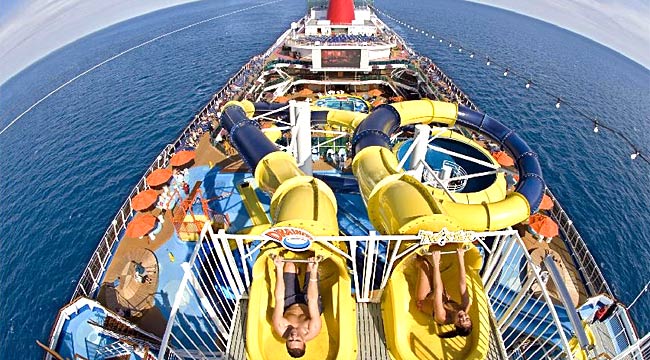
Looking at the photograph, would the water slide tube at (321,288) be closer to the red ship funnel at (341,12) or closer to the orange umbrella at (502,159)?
the orange umbrella at (502,159)

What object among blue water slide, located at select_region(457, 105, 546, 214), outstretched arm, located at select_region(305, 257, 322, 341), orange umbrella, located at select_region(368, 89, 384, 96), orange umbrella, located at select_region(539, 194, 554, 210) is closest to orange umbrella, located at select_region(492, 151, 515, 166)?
orange umbrella, located at select_region(539, 194, 554, 210)

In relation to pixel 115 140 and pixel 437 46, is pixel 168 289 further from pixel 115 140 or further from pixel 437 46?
pixel 437 46

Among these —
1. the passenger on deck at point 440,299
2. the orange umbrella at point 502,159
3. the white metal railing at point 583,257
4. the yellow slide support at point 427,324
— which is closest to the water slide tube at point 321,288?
the yellow slide support at point 427,324

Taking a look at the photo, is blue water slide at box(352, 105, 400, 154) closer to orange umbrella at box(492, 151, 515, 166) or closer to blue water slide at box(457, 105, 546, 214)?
blue water slide at box(457, 105, 546, 214)

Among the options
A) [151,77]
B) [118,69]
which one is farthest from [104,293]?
[118,69]

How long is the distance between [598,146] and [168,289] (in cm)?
6442

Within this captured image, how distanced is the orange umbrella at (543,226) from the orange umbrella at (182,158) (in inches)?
1074

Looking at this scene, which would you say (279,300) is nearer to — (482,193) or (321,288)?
(321,288)

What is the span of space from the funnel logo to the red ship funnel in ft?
163

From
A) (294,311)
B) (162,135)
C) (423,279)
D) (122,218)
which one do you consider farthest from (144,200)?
(162,135)

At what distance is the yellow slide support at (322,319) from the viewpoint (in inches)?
420

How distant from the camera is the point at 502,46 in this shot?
102 metres

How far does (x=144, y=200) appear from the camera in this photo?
80.3 feet

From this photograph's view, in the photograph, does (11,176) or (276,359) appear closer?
(276,359)
